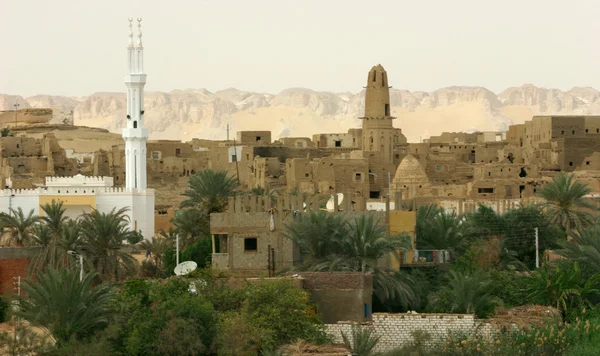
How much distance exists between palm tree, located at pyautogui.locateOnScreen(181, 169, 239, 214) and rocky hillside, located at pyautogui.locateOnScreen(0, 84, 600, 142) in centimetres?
9549

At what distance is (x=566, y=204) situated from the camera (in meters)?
44.2

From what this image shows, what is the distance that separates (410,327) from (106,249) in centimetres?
975

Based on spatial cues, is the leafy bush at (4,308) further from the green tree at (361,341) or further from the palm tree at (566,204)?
the palm tree at (566,204)

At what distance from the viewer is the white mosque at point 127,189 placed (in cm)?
5806

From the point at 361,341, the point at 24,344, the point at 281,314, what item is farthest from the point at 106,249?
the point at 24,344

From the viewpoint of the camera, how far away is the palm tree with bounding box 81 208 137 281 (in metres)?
38.8

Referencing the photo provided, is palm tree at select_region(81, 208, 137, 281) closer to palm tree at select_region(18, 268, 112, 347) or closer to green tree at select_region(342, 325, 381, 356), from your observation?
palm tree at select_region(18, 268, 112, 347)

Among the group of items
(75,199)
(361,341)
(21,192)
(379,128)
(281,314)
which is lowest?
(361,341)

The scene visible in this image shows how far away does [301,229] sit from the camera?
36.0 metres

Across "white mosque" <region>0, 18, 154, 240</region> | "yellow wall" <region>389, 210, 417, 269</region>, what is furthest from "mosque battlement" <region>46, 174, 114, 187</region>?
"yellow wall" <region>389, 210, 417, 269</region>

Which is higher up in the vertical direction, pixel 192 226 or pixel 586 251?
pixel 192 226

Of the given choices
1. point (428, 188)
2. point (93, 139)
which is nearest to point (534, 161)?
point (428, 188)

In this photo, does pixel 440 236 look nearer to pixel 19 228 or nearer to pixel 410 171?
pixel 19 228

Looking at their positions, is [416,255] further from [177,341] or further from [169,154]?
[169,154]
